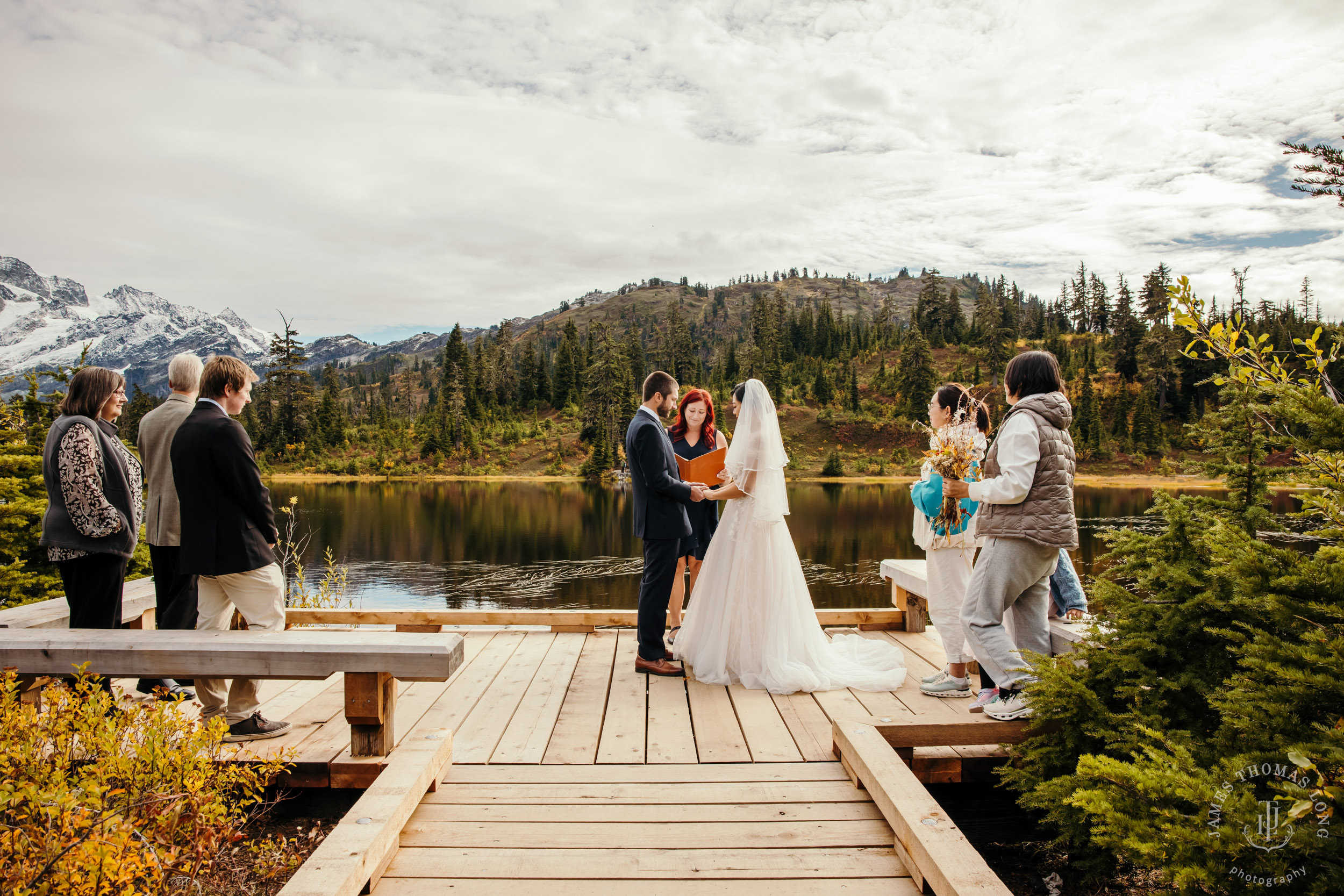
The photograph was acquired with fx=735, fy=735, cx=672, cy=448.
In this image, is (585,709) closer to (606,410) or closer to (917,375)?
(606,410)

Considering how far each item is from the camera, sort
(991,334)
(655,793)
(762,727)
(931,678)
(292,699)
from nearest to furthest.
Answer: (655,793) → (762,727) → (292,699) → (931,678) → (991,334)

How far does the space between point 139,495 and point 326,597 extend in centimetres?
513

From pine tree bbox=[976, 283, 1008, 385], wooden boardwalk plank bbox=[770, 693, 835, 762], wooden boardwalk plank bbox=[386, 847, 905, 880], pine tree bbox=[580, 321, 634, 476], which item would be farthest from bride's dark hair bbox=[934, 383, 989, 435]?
pine tree bbox=[976, 283, 1008, 385]

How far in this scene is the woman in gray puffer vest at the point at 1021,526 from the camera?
3641 mm

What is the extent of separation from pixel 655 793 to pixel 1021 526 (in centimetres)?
219

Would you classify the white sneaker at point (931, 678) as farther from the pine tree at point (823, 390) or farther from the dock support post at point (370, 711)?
the pine tree at point (823, 390)

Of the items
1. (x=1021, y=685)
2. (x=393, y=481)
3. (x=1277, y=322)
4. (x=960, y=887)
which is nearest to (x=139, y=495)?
(x=960, y=887)

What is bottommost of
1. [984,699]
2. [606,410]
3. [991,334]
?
[984,699]

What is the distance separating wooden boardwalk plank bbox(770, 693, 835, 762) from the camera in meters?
3.48

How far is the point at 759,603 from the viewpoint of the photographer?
183 inches

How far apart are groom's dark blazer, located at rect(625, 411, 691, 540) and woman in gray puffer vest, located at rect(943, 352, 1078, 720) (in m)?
1.81

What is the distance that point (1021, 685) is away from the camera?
3.61 meters

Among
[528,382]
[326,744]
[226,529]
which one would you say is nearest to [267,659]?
[326,744]

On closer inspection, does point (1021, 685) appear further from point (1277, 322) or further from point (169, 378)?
point (1277, 322)
